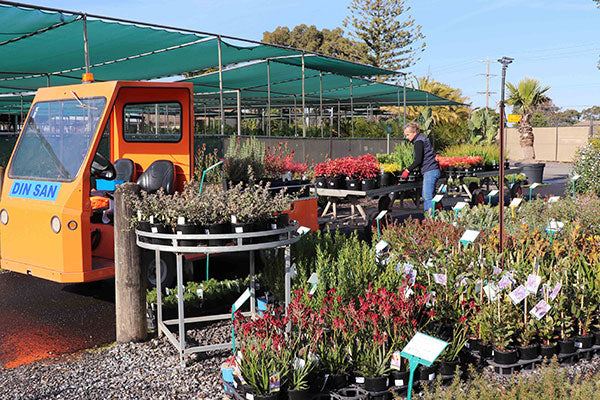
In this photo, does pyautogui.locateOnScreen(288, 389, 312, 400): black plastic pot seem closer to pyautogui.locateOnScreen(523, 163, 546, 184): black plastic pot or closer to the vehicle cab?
the vehicle cab

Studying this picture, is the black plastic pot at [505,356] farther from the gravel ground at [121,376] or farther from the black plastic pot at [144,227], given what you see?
the black plastic pot at [144,227]

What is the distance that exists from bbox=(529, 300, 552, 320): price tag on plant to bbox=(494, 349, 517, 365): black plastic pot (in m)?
0.30

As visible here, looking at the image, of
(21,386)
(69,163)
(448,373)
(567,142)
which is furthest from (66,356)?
(567,142)

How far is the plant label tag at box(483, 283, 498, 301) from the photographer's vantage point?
419 centimetres

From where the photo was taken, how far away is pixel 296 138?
14188 millimetres

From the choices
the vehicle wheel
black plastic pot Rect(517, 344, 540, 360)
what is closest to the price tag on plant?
black plastic pot Rect(517, 344, 540, 360)

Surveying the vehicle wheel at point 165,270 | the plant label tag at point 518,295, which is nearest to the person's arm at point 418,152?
the vehicle wheel at point 165,270

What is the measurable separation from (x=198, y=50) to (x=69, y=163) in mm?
7921

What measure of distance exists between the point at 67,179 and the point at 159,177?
1015mm

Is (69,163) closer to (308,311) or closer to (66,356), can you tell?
(66,356)

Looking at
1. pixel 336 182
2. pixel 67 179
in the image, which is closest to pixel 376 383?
pixel 67 179

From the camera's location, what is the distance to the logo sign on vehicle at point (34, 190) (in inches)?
217

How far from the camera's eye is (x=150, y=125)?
2702 centimetres

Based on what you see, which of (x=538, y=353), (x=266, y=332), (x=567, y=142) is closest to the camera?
(x=266, y=332)
